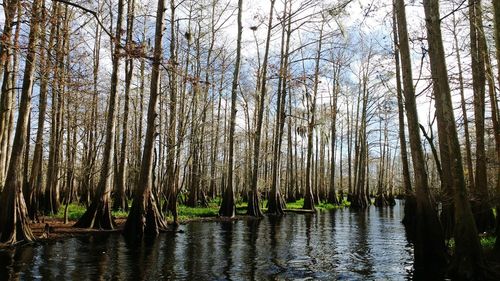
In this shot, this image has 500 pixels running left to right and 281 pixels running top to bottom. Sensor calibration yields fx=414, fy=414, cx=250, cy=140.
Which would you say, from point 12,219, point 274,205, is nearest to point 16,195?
point 12,219

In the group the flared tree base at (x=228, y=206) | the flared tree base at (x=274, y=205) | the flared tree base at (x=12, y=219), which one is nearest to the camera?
the flared tree base at (x=12, y=219)

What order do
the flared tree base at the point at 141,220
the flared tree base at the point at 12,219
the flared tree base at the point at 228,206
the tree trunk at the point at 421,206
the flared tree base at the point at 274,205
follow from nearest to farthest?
1. the tree trunk at the point at 421,206
2. the flared tree base at the point at 12,219
3. the flared tree base at the point at 141,220
4. the flared tree base at the point at 228,206
5. the flared tree base at the point at 274,205

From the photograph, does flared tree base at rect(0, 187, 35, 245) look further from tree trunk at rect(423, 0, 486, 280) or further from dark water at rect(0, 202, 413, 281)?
tree trunk at rect(423, 0, 486, 280)

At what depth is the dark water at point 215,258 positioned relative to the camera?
6824 mm

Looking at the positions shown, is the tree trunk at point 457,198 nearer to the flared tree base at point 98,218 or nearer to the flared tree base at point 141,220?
the flared tree base at point 141,220

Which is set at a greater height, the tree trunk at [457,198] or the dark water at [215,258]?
the tree trunk at [457,198]

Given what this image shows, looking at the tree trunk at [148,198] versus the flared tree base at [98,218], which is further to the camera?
the flared tree base at [98,218]

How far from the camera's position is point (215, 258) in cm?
846

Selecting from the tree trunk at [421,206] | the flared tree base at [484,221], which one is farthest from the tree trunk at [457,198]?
the flared tree base at [484,221]

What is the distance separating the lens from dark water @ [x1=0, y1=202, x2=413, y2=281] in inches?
269

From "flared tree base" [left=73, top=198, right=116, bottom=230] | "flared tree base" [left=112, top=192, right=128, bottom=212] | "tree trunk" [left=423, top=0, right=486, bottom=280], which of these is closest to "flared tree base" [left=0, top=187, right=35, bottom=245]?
"flared tree base" [left=73, top=198, right=116, bottom=230]

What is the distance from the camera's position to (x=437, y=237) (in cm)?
770

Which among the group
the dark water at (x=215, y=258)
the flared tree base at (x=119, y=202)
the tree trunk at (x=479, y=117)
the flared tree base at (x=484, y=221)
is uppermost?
the tree trunk at (x=479, y=117)

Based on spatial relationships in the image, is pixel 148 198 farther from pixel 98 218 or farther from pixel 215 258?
pixel 215 258
